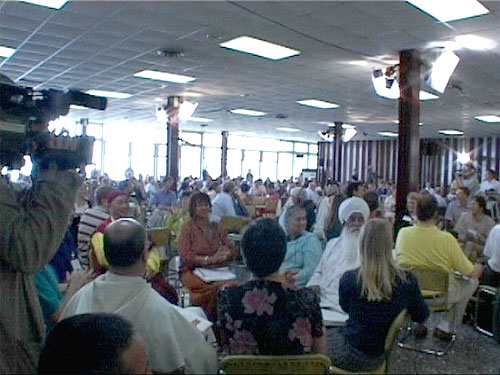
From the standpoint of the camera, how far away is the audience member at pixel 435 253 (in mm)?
3750

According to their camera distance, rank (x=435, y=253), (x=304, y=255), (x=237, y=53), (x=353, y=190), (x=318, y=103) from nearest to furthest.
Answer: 1. (x=304, y=255)
2. (x=435, y=253)
3. (x=353, y=190)
4. (x=237, y=53)
5. (x=318, y=103)

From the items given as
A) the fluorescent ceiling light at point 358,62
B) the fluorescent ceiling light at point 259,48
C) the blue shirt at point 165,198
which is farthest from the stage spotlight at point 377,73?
the blue shirt at point 165,198

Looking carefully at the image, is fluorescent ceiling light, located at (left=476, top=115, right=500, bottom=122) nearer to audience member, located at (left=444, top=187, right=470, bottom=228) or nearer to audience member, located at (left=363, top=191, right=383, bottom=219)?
audience member, located at (left=444, top=187, right=470, bottom=228)

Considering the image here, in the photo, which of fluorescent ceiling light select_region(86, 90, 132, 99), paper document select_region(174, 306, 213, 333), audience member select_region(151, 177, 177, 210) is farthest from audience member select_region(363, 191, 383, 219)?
fluorescent ceiling light select_region(86, 90, 132, 99)

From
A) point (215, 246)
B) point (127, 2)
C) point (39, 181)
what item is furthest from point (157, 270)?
point (127, 2)

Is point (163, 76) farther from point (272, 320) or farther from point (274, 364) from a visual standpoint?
point (274, 364)

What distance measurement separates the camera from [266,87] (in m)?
8.87

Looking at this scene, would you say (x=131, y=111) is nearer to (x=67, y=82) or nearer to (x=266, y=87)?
(x=67, y=82)

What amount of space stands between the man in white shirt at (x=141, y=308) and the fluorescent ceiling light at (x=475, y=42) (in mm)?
4735

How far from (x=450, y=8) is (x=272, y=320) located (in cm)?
373

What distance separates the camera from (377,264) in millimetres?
2508

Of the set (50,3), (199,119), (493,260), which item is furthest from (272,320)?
(199,119)

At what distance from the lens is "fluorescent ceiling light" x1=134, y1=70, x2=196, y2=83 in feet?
25.8

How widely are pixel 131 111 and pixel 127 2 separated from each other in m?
8.54
